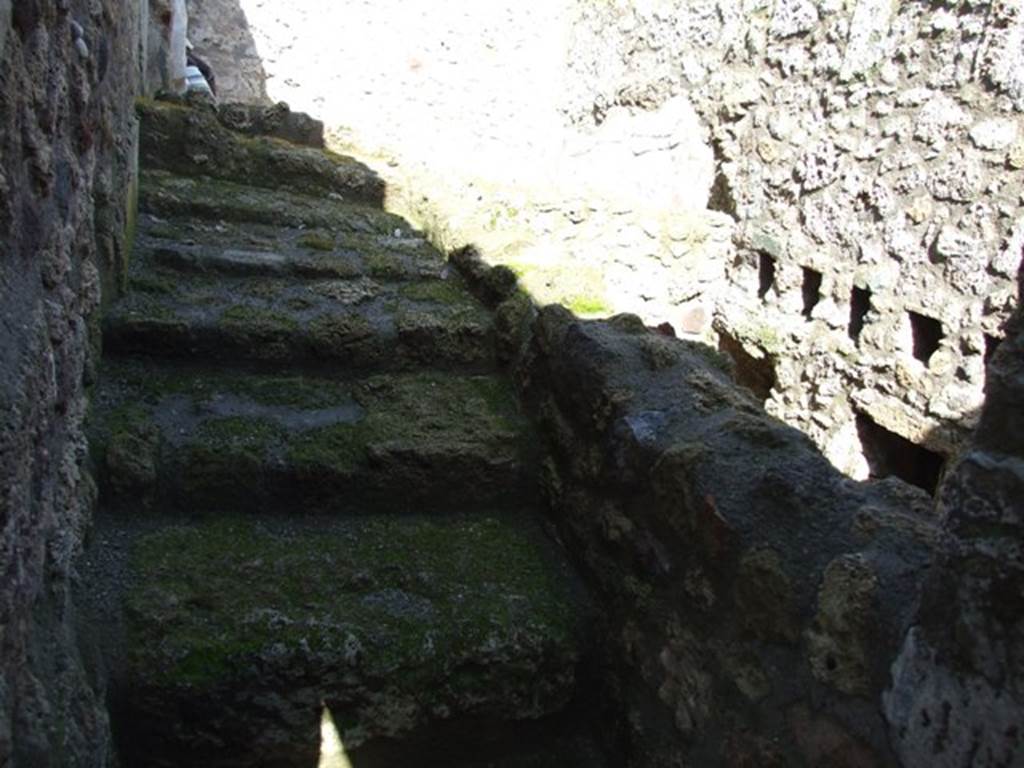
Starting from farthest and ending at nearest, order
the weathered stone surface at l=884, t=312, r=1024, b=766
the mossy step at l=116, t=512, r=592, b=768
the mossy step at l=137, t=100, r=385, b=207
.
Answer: the mossy step at l=137, t=100, r=385, b=207 < the mossy step at l=116, t=512, r=592, b=768 < the weathered stone surface at l=884, t=312, r=1024, b=766

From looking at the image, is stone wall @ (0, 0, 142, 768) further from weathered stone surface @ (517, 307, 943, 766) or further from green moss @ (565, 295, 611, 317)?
green moss @ (565, 295, 611, 317)

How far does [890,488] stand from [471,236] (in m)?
1.90

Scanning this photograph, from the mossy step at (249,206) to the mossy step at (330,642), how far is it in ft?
5.61

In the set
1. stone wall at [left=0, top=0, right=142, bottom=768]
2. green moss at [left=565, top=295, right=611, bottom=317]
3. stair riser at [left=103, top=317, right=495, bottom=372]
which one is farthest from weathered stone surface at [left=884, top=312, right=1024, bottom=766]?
stair riser at [left=103, top=317, right=495, bottom=372]

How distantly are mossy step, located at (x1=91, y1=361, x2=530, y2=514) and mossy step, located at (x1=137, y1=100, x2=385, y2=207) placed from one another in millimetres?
1700

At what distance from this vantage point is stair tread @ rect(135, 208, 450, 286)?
267cm

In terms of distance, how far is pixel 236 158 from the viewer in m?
3.64

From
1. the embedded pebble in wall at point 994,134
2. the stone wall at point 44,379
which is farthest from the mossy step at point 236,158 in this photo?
the embedded pebble in wall at point 994,134

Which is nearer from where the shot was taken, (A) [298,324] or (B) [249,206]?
(A) [298,324]

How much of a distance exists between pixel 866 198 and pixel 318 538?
10.0 feet

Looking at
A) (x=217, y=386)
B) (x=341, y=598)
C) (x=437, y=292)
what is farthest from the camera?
(x=437, y=292)

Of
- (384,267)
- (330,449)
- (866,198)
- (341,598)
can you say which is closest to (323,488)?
(330,449)

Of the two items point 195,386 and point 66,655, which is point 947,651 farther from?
point 195,386

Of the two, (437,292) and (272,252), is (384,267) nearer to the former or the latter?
(437,292)
